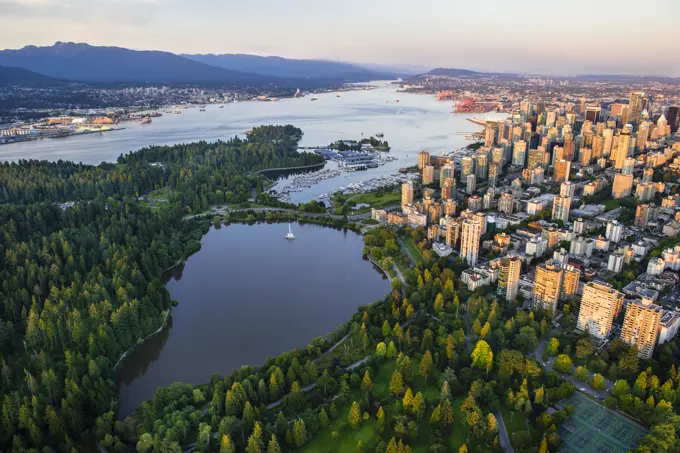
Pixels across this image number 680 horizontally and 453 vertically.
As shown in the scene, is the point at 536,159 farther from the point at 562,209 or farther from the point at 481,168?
the point at 562,209

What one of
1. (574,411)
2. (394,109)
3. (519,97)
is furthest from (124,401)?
(519,97)

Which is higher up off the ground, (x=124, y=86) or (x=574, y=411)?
(x=124, y=86)

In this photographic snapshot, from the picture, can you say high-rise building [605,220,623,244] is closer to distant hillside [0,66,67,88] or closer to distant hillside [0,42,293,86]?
distant hillside [0,66,67,88]

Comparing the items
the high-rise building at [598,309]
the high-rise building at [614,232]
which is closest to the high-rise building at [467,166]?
the high-rise building at [614,232]

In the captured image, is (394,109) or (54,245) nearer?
(54,245)

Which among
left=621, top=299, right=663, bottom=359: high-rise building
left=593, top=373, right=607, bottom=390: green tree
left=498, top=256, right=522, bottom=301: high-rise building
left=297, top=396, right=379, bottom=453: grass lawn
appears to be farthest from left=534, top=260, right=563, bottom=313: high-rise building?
left=297, top=396, right=379, bottom=453: grass lawn

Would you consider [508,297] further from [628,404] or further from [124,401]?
[124,401]
